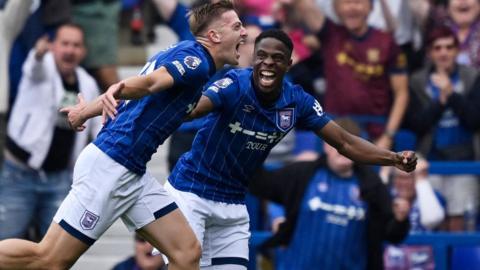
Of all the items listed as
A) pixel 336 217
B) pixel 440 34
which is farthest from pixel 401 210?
pixel 440 34

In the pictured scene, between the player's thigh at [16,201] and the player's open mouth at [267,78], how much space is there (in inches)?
106

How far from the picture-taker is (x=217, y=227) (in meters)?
9.02

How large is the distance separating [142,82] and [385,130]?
3709mm

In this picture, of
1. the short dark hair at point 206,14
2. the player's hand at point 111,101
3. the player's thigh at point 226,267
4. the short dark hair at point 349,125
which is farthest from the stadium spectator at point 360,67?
the player's hand at point 111,101

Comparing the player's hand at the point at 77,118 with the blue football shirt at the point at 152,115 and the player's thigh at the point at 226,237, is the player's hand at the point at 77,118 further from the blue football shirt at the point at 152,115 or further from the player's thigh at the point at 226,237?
the player's thigh at the point at 226,237

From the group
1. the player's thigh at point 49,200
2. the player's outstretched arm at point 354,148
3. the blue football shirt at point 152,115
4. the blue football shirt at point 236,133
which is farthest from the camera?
the player's thigh at point 49,200

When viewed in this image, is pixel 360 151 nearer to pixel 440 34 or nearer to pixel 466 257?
pixel 466 257

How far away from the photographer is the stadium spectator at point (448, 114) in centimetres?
1133

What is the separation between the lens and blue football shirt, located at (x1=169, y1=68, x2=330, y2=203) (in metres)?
8.73

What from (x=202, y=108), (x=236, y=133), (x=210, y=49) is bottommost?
(x=236, y=133)

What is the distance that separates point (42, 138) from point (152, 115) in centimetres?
262

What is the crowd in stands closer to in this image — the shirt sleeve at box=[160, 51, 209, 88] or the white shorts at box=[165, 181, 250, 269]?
the white shorts at box=[165, 181, 250, 269]

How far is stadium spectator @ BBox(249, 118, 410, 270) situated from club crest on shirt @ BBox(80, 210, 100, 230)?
232 cm

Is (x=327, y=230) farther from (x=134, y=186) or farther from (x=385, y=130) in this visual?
(x=134, y=186)
